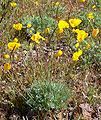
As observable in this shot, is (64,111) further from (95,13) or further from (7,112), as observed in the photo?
(95,13)

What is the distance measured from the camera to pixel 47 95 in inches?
141

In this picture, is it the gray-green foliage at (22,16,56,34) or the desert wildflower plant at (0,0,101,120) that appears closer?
the desert wildflower plant at (0,0,101,120)

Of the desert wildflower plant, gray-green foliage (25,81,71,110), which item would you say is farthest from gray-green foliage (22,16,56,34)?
gray-green foliage (25,81,71,110)

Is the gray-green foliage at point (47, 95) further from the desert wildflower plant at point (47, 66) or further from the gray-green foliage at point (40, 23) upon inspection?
the gray-green foliage at point (40, 23)

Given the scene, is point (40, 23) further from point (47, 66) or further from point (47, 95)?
point (47, 95)

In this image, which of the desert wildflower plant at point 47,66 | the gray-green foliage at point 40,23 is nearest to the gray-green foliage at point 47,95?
the desert wildflower plant at point 47,66

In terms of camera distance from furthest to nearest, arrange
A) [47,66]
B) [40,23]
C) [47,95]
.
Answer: [40,23]
[47,66]
[47,95]

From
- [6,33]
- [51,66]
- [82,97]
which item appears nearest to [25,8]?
[6,33]

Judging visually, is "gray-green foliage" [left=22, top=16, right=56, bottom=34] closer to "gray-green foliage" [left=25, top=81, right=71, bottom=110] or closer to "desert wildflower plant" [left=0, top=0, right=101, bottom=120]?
"desert wildflower plant" [left=0, top=0, right=101, bottom=120]

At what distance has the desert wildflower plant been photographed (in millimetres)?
3648

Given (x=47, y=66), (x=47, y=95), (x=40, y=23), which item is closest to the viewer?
(x=47, y=95)

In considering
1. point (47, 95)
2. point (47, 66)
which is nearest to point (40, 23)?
point (47, 66)

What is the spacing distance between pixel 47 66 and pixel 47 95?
1.61ft

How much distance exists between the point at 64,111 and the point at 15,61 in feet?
3.13
